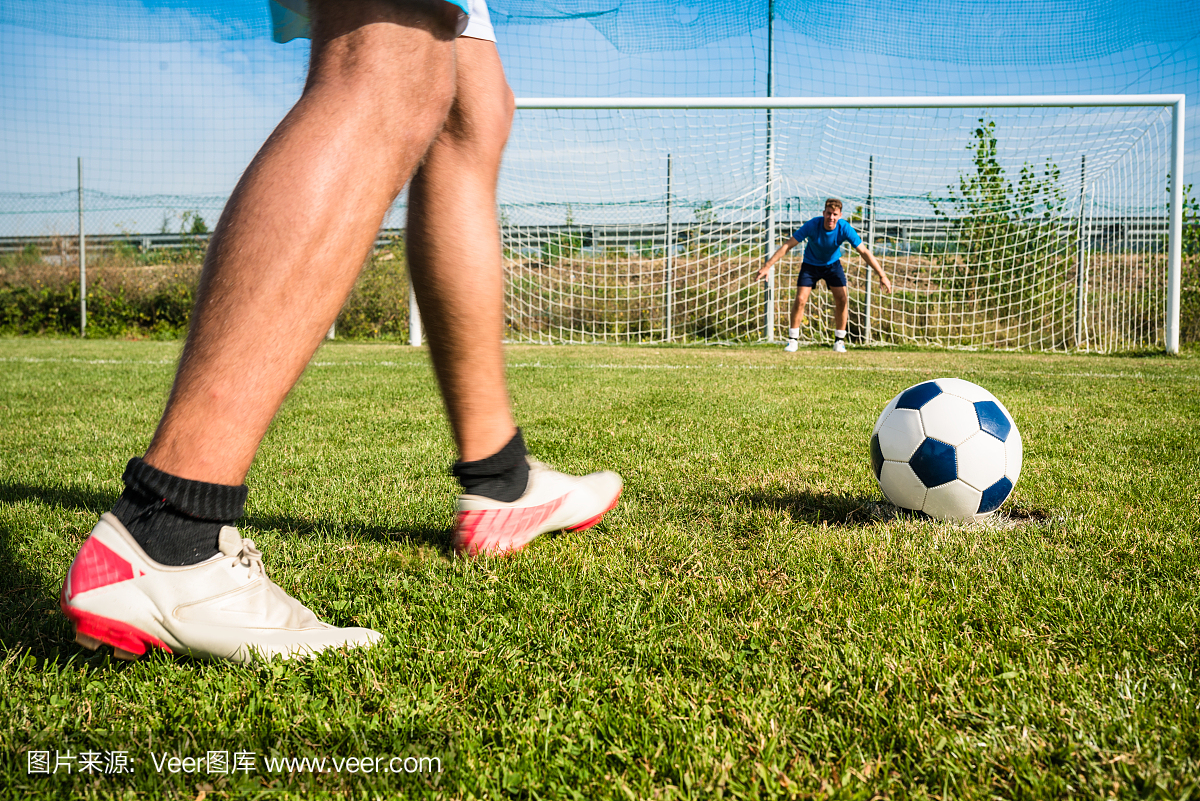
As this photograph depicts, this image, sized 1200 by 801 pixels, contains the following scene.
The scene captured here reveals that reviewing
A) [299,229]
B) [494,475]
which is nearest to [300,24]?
[299,229]

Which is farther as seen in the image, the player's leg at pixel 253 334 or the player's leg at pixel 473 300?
the player's leg at pixel 473 300

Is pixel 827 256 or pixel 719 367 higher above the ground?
pixel 827 256

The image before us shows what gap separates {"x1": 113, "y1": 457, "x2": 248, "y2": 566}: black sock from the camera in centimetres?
102

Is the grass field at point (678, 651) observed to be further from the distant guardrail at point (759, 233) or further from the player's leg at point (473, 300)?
the distant guardrail at point (759, 233)

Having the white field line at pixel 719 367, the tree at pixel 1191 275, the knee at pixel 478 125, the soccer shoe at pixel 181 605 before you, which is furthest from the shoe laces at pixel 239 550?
the tree at pixel 1191 275

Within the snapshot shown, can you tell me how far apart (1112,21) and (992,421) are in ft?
33.3

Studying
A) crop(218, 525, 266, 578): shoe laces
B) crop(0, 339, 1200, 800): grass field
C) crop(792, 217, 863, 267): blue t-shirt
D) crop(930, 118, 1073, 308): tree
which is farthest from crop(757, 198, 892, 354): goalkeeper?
crop(218, 525, 266, 578): shoe laces

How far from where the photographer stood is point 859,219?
11.8m

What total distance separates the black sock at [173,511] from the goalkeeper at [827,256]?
8746 millimetres

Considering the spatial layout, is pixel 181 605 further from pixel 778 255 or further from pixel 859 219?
pixel 859 219

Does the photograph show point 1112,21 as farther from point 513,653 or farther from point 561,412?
point 513,653

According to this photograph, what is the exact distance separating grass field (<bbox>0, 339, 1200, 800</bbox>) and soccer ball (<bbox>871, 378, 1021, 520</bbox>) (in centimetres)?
9

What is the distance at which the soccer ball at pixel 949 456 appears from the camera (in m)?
1.91

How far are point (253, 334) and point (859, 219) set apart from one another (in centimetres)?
1194
